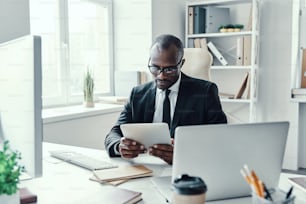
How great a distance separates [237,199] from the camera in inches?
42.9

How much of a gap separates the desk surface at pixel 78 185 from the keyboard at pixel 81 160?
0.02 metres

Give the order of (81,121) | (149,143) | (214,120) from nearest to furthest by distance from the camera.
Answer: (149,143) < (214,120) < (81,121)

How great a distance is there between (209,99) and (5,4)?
130 cm

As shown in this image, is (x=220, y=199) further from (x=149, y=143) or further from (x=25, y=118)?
(x=25, y=118)

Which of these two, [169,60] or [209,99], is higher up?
[169,60]

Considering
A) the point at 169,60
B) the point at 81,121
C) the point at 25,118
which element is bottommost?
the point at 81,121

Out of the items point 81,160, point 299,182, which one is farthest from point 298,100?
point 81,160

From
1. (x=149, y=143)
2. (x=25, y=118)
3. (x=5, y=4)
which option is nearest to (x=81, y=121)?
(x=5, y=4)

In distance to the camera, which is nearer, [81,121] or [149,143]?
[149,143]

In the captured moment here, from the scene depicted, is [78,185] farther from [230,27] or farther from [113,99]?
[230,27]

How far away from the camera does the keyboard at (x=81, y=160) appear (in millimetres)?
1462

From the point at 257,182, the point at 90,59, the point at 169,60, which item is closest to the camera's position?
the point at 257,182

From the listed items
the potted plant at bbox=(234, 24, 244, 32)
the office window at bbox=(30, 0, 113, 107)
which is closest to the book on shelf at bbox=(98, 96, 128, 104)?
the office window at bbox=(30, 0, 113, 107)

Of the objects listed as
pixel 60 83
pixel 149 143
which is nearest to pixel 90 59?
pixel 60 83
